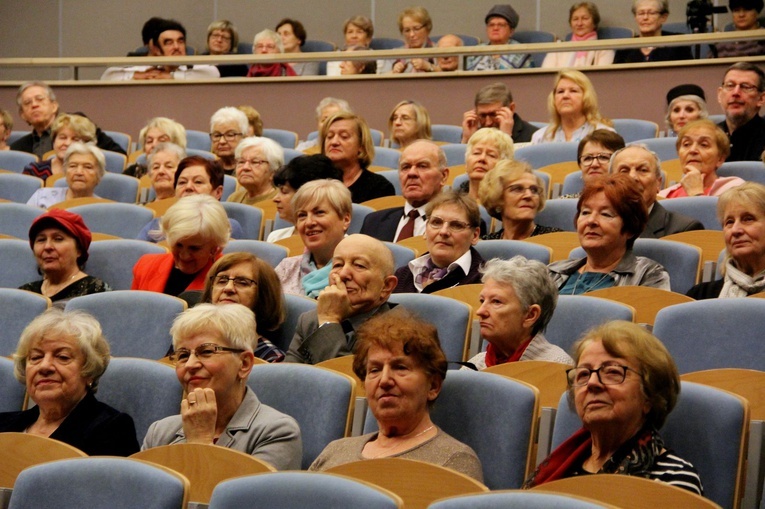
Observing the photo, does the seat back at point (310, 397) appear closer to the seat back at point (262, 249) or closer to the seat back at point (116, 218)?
the seat back at point (262, 249)

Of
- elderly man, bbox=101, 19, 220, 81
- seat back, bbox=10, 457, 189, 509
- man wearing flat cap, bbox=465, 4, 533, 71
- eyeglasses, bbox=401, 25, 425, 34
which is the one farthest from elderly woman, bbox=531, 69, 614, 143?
seat back, bbox=10, 457, 189, 509

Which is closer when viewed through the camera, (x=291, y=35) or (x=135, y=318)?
(x=135, y=318)

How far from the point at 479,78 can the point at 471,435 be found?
4.77 metres

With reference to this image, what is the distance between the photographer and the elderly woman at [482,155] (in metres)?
4.72

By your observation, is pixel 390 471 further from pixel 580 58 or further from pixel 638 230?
pixel 580 58

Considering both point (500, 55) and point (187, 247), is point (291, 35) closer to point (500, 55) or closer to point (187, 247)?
point (500, 55)

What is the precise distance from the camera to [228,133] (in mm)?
6047

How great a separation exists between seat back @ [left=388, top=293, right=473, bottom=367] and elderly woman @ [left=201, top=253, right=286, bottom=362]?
1.30 feet

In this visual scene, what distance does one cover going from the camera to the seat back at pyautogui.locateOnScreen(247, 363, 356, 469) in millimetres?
2693

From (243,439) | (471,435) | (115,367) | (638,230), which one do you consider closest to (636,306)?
(638,230)

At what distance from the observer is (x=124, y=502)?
2.10 m

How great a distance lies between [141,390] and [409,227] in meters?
1.73

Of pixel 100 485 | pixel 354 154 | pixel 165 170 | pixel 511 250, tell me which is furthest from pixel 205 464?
pixel 165 170

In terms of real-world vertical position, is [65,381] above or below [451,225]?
below
